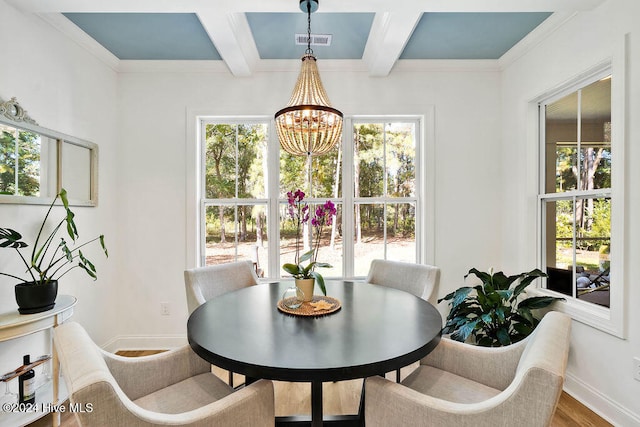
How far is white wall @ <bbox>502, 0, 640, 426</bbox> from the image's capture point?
5.47 feet

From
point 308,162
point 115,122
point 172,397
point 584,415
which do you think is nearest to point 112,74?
point 115,122

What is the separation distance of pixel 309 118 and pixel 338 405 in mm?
1814

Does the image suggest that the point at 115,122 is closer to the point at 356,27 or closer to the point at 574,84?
the point at 356,27

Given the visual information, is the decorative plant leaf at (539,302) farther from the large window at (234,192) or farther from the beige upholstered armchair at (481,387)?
the large window at (234,192)

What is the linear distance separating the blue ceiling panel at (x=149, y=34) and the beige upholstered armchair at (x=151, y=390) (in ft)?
6.97

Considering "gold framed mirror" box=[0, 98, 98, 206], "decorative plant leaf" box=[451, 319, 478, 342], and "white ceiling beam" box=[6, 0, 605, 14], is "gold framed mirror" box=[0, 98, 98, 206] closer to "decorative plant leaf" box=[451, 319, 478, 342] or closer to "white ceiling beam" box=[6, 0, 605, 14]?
"white ceiling beam" box=[6, 0, 605, 14]

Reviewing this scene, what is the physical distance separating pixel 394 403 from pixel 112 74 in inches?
132

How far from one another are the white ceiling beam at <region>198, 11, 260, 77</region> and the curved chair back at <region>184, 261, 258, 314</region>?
165 centimetres

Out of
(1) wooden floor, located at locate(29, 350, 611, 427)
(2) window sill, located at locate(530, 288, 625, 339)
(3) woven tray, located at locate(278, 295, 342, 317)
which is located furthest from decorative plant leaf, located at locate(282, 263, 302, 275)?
(2) window sill, located at locate(530, 288, 625, 339)

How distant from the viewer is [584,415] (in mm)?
1850

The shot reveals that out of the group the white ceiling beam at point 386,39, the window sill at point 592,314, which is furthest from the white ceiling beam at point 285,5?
the window sill at point 592,314

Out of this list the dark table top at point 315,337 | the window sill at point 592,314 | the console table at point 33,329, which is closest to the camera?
the dark table top at point 315,337

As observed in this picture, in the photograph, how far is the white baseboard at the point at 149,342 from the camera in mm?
2752

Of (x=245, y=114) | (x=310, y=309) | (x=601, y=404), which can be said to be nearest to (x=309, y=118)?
(x=310, y=309)
